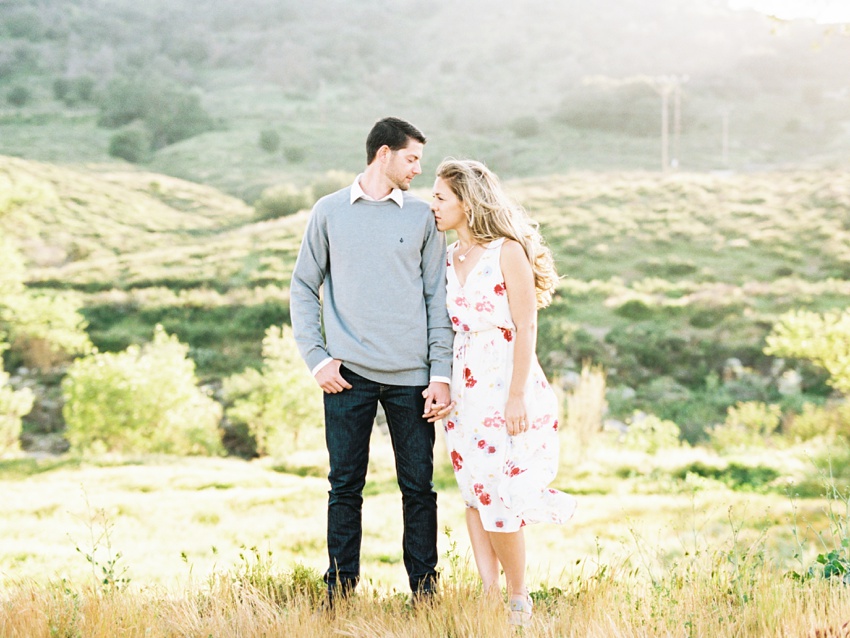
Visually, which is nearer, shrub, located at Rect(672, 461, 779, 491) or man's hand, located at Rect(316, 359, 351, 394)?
man's hand, located at Rect(316, 359, 351, 394)

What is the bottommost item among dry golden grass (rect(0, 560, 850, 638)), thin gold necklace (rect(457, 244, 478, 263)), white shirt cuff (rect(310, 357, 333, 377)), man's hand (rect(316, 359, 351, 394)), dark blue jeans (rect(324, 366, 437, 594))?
dry golden grass (rect(0, 560, 850, 638))

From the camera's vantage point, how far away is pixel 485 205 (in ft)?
9.79

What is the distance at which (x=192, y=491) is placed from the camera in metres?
7.73

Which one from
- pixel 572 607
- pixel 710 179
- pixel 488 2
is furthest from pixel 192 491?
pixel 488 2

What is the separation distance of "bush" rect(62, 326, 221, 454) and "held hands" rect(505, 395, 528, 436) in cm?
803

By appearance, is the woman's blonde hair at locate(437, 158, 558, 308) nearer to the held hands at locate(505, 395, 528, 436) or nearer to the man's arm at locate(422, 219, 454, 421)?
the man's arm at locate(422, 219, 454, 421)

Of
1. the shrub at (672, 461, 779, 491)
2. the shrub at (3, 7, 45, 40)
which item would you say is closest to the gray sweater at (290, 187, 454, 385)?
the shrub at (672, 461, 779, 491)

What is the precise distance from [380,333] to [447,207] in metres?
0.56

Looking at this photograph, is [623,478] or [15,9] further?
[15,9]

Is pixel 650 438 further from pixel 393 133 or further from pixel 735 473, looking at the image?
pixel 393 133

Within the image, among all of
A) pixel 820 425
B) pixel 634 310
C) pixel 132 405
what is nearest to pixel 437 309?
pixel 132 405

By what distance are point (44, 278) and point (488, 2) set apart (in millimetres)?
48159

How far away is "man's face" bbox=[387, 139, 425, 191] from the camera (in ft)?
10.1

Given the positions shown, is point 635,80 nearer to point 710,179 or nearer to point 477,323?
point 710,179
